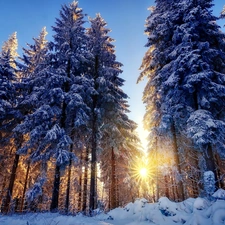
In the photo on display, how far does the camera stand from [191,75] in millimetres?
10828

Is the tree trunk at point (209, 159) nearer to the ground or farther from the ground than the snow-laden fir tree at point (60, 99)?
nearer to the ground

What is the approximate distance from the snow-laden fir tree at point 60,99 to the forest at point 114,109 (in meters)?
0.07

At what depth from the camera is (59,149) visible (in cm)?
1127

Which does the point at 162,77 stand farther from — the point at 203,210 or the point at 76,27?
the point at 203,210

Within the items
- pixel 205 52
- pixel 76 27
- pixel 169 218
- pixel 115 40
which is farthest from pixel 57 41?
pixel 169 218

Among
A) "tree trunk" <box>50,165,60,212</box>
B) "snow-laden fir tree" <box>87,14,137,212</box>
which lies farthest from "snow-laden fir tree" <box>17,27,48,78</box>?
"tree trunk" <box>50,165,60,212</box>

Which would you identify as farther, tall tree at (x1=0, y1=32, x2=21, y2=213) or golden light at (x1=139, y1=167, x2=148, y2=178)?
golden light at (x1=139, y1=167, x2=148, y2=178)

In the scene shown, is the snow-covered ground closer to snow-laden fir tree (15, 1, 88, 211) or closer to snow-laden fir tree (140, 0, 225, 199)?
snow-laden fir tree (140, 0, 225, 199)

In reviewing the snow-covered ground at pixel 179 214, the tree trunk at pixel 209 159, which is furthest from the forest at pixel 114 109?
the snow-covered ground at pixel 179 214

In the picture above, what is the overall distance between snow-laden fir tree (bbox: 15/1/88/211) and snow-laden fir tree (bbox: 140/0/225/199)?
5.59 m

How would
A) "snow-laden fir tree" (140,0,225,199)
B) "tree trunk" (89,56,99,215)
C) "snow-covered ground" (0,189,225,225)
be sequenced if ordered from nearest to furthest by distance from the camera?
"snow-covered ground" (0,189,225,225)
"snow-laden fir tree" (140,0,225,199)
"tree trunk" (89,56,99,215)

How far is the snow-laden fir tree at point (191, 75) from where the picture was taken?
32.7 feet

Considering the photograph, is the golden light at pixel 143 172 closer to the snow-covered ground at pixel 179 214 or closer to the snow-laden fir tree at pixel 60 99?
the snow-laden fir tree at pixel 60 99

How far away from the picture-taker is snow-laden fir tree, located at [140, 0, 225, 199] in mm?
9969
